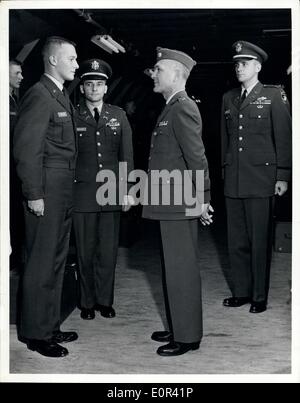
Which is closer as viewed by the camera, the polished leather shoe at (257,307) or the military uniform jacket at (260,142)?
the military uniform jacket at (260,142)

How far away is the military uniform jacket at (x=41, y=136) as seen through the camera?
3557mm

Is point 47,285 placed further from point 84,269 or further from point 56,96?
point 56,96

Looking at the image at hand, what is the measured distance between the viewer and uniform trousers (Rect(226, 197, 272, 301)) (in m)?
4.69

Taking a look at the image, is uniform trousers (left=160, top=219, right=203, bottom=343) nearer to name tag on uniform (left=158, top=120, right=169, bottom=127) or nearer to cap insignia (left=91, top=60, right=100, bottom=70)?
name tag on uniform (left=158, top=120, right=169, bottom=127)

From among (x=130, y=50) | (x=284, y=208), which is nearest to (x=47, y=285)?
(x=284, y=208)

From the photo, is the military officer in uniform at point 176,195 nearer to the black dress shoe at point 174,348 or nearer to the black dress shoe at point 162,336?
the black dress shoe at point 174,348

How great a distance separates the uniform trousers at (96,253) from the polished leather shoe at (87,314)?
0.02 meters

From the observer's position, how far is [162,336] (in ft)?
13.5

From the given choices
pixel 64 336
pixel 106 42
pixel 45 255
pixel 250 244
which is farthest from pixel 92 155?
pixel 106 42

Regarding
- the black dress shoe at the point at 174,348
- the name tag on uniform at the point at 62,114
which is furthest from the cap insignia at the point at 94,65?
the black dress shoe at the point at 174,348

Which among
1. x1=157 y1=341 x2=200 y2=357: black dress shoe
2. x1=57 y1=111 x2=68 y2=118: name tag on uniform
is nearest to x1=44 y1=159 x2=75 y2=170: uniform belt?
x1=57 y1=111 x2=68 y2=118: name tag on uniform

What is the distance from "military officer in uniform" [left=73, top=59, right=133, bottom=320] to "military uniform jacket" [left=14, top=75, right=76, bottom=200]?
0.65m

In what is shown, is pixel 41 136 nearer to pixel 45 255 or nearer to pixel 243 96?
pixel 45 255

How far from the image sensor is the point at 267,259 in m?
4.73
